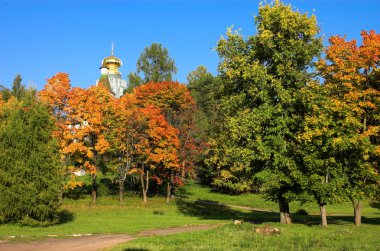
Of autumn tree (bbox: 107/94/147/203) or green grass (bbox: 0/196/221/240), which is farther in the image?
autumn tree (bbox: 107/94/147/203)

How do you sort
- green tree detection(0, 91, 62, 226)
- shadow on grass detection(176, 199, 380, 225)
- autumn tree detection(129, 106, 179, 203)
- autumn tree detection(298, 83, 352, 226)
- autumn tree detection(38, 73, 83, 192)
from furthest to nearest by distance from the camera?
autumn tree detection(129, 106, 179, 203), autumn tree detection(38, 73, 83, 192), shadow on grass detection(176, 199, 380, 225), green tree detection(0, 91, 62, 226), autumn tree detection(298, 83, 352, 226)

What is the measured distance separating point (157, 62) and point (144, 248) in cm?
6518

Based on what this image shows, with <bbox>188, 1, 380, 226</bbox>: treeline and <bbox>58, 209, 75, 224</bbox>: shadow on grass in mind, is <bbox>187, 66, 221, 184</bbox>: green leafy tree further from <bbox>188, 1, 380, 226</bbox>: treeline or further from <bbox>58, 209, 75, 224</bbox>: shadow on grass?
<bbox>58, 209, 75, 224</bbox>: shadow on grass

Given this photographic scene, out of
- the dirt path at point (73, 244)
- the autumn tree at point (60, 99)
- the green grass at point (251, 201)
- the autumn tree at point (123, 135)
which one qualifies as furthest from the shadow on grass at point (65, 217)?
the green grass at point (251, 201)

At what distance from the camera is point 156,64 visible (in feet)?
262

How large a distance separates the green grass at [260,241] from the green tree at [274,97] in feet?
16.9

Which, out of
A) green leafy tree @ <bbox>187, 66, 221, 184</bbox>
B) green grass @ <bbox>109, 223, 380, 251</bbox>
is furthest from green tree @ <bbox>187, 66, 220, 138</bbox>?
green grass @ <bbox>109, 223, 380, 251</bbox>

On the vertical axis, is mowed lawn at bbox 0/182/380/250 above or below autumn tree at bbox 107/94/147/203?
below

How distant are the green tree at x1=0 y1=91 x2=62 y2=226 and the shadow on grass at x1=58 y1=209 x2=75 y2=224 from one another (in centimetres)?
189

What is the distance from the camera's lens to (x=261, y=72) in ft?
87.8

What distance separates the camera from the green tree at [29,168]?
25781 millimetres

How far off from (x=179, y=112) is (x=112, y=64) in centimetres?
5858

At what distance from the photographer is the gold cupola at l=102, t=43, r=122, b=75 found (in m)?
110

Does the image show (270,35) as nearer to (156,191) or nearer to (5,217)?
(5,217)
